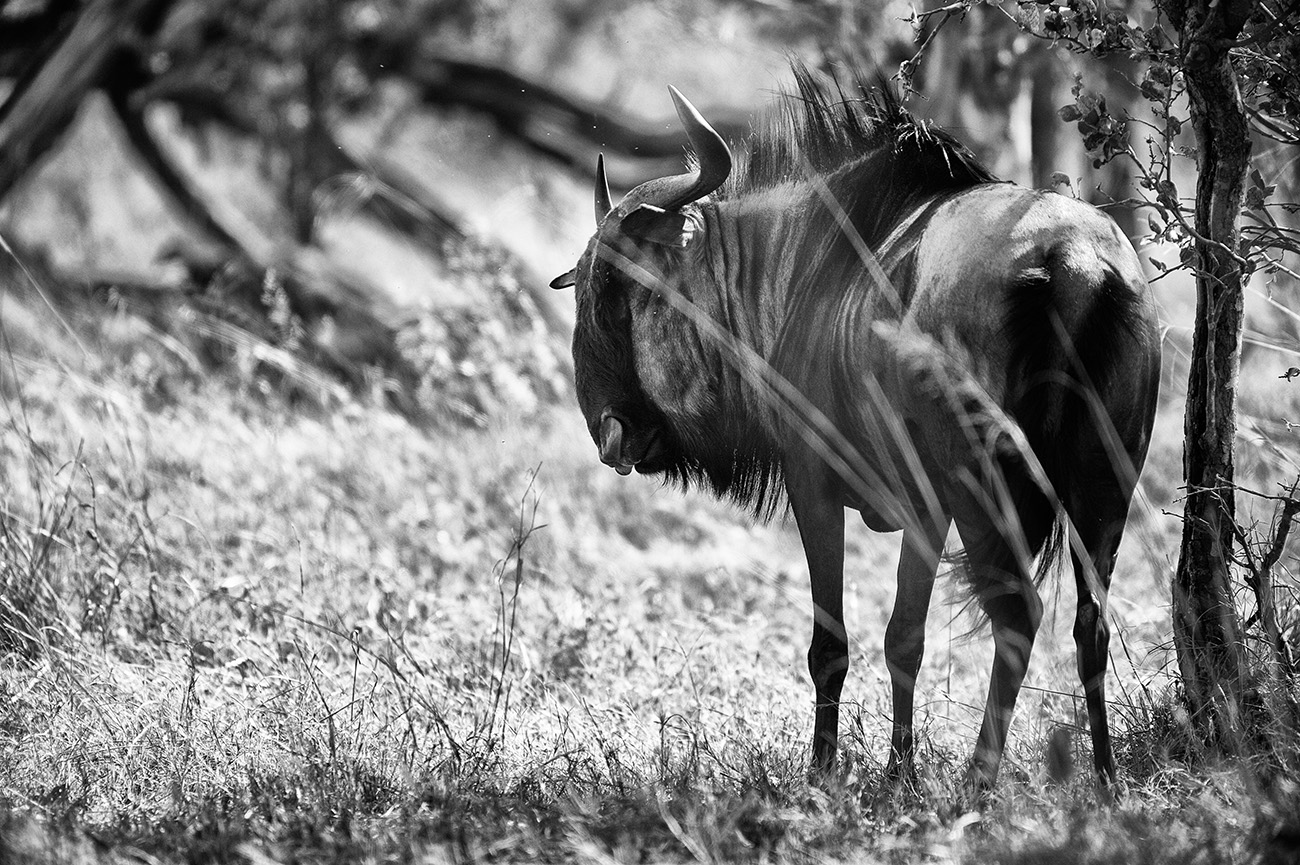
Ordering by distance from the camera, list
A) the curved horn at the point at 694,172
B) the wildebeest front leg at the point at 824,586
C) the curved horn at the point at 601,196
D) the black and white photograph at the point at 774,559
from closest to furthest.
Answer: the black and white photograph at the point at 774,559
the wildebeest front leg at the point at 824,586
the curved horn at the point at 694,172
the curved horn at the point at 601,196

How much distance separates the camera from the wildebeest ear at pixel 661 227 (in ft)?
12.7

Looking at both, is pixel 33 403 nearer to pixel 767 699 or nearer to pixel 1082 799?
pixel 767 699

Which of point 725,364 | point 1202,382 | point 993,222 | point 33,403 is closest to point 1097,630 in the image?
point 1202,382

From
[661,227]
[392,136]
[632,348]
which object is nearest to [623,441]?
[632,348]

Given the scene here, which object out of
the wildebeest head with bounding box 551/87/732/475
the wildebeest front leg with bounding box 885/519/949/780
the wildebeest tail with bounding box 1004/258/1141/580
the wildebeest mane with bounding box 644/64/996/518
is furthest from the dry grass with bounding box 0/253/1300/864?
the wildebeest mane with bounding box 644/64/996/518

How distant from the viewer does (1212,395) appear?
3457mm

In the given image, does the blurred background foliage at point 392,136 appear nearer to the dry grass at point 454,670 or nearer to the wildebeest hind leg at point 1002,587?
the dry grass at point 454,670

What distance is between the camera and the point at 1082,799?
2.92 metres

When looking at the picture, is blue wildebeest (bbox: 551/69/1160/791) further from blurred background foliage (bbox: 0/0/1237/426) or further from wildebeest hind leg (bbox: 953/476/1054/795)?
blurred background foliage (bbox: 0/0/1237/426)

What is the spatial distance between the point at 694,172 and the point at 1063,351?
4.46 feet

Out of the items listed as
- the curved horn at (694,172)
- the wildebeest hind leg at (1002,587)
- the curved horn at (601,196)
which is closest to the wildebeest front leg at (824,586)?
the wildebeest hind leg at (1002,587)

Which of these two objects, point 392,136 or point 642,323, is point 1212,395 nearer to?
point 642,323

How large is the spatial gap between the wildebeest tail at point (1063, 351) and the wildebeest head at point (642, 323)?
3.50 ft

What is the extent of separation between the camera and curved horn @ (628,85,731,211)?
365cm
